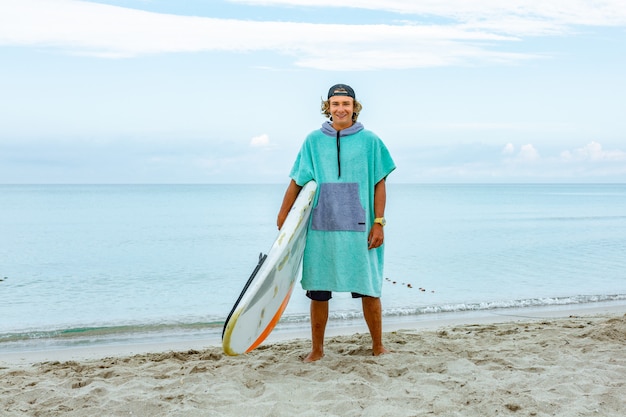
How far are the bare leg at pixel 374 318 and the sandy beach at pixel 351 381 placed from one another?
9 cm

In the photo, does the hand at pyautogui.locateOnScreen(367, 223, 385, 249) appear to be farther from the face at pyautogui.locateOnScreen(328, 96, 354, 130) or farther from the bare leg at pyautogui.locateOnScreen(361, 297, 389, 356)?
the face at pyautogui.locateOnScreen(328, 96, 354, 130)

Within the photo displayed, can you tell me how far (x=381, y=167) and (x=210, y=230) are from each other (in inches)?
647

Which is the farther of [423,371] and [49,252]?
[49,252]

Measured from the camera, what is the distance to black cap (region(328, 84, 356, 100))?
13.0 feet

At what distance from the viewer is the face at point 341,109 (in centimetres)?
395

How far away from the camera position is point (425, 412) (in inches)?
123

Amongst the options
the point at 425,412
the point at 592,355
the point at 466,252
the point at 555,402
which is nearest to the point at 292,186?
the point at 425,412

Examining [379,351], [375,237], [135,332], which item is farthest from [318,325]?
[135,332]

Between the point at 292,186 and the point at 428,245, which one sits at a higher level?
the point at 292,186

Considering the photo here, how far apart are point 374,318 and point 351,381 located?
2.01ft

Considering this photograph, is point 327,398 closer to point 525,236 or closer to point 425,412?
point 425,412

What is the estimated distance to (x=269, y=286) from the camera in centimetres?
367

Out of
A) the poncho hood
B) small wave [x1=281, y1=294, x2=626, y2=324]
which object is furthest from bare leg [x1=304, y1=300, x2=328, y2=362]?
small wave [x1=281, y1=294, x2=626, y2=324]

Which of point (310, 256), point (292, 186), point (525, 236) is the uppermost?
point (292, 186)
